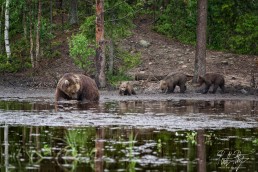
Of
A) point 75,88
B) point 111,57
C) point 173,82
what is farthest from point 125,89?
point 75,88

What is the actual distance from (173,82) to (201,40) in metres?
2.61

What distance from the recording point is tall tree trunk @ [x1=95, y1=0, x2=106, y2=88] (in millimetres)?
32188

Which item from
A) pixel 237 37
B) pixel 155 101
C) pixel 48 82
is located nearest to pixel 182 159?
pixel 155 101

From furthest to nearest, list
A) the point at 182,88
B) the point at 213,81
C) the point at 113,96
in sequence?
1. the point at 182,88
2. the point at 213,81
3. the point at 113,96

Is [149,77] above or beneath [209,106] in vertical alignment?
above

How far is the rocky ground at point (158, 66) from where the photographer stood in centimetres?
Result: 3425

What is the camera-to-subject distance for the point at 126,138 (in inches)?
635

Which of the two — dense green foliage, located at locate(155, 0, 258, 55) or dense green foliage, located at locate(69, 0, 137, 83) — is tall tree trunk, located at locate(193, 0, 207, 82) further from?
dense green foliage, located at locate(155, 0, 258, 55)

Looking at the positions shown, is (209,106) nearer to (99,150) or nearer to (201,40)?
(201,40)

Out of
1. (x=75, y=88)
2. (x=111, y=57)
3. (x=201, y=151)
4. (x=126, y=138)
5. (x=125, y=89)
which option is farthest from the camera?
(x=111, y=57)

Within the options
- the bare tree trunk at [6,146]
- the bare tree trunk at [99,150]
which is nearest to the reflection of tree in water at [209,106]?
the bare tree trunk at [99,150]

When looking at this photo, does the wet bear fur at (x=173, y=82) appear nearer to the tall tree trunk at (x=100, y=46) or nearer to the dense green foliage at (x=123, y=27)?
the dense green foliage at (x=123, y=27)

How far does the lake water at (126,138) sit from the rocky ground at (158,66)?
341 inches
